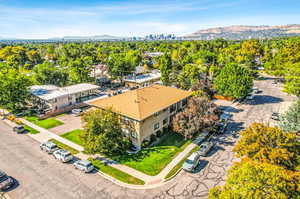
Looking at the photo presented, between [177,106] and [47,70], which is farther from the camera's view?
[47,70]

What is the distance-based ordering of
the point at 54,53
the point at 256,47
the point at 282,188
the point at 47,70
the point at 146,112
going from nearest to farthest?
the point at 282,188 → the point at 146,112 → the point at 47,70 → the point at 256,47 → the point at 54,53

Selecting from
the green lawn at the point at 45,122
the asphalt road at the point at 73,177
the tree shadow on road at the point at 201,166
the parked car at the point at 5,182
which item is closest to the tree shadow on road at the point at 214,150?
the asphalt road at the point at 73,177

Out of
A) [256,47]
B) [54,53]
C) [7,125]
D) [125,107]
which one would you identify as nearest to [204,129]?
[125,107]

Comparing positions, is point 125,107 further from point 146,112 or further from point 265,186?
point 265,186

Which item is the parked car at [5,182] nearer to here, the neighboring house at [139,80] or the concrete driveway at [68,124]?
the concrete driveway at [68,124]

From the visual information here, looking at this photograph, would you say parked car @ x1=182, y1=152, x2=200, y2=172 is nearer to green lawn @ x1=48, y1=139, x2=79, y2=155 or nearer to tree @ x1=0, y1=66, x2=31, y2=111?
green lawn @ x1=48, y1=139, x2=79, y2=155

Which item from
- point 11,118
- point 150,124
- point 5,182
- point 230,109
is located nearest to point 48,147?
point 5,182

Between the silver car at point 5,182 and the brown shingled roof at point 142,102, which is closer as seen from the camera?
the silver car at point 5,182
